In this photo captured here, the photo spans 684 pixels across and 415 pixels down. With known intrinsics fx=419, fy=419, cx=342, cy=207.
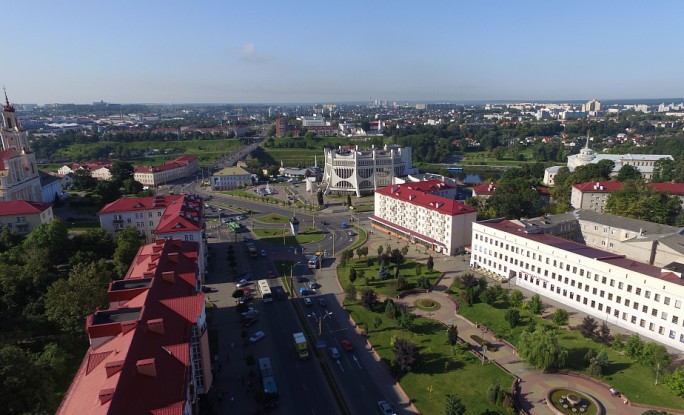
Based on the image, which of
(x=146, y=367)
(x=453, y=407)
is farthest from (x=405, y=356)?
(x=146, y=367)

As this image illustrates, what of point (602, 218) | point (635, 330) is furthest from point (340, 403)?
point (602, 218)

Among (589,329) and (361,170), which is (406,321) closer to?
(589,329)

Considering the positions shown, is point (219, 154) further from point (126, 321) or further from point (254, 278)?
point (126, 321)

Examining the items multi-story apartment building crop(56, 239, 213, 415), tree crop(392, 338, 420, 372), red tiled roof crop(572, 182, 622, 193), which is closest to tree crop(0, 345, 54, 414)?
multi-story apartment building crop(56, 239, 213, 415)

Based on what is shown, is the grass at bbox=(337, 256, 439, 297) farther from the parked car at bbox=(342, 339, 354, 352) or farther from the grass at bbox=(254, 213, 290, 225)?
the grass at bbox=(254, 213, 290, 225)

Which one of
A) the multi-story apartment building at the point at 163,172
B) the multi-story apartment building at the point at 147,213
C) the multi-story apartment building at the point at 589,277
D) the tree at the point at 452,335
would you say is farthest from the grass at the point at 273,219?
the multi-story apartment building at the point at 163,172

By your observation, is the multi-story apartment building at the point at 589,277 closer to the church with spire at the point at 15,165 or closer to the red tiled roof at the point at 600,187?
the red tiled roof at the point at 600,187
